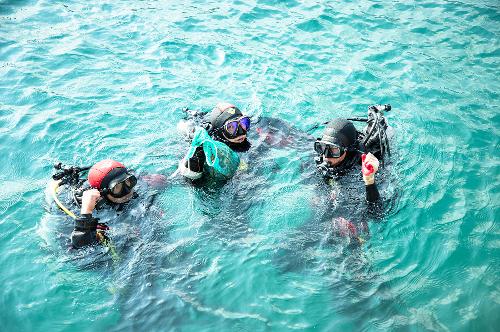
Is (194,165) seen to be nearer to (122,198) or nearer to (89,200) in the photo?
(122,198)

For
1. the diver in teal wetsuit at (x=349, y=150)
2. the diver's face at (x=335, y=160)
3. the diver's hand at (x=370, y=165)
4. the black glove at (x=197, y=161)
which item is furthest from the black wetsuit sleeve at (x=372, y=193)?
the black glove at (x=197, y=161)

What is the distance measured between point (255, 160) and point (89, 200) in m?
2.89

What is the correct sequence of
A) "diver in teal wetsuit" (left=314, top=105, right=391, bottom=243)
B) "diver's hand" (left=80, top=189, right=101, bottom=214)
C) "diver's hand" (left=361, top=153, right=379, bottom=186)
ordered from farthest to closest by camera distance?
"diver in teal wetsuit" (left=314, top=105, right=391, bottom=243) → "diver's hand" (left=361, top=153, right=379, bottom=186) → "diver's hand" (left=80, top=189, right=101, bottom=214)

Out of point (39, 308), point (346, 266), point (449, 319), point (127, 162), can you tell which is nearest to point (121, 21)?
point (127, 162)

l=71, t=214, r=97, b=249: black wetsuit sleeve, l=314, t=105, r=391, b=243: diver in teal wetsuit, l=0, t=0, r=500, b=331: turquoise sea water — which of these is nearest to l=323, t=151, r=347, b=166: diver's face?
l=314, t=105, r=391, b=243: diver in teal wetsuit

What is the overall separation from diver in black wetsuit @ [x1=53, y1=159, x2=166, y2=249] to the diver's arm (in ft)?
2.37

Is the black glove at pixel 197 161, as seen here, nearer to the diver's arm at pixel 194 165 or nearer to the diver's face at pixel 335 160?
the diver's arm at pixel 194 165

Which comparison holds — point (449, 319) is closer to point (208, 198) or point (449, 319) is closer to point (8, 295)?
point (208, 198)

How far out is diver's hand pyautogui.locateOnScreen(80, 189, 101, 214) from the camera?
5086 mm

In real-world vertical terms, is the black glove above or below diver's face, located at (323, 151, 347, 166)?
above

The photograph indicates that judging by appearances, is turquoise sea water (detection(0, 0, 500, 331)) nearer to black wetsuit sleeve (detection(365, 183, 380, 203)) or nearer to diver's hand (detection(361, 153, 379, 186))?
black wetsuit sleeve (detection(365, 183, 380, 203))

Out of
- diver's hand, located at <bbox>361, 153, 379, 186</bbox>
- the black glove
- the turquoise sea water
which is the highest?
diver's hand, located at <bbox>361, 153, 379, 186</bbox>

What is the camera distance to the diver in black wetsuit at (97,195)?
5000mm

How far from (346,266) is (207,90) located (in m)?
5.39
